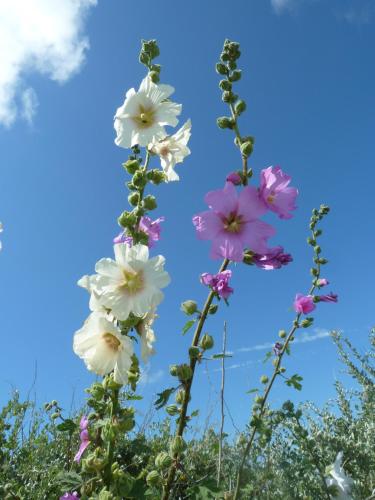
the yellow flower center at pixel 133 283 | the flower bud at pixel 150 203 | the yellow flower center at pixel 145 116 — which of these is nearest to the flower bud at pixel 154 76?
the yellow flower center at pixel 145 116

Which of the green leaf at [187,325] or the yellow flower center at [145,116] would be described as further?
the yellow flower center at [145,116]

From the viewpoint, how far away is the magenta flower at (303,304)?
3271mm

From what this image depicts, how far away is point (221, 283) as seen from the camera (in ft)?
4.62

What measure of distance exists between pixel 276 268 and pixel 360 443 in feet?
6.78

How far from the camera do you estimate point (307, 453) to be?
3072mm

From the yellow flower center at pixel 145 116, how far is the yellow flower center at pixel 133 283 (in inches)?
29.0

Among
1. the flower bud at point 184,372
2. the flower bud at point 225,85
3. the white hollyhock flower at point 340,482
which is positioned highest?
the flower bud at point 225,85

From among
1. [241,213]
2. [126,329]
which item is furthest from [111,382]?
[241,213]

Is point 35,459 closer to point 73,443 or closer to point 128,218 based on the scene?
point 73,443

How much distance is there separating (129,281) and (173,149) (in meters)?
0.75

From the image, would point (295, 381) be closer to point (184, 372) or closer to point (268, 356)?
point (268, 356)

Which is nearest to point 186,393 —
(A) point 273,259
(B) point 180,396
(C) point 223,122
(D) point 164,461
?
(B) point 180,396

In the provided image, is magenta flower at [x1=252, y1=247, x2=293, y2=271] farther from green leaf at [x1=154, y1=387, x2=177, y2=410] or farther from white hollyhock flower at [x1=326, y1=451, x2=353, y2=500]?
white hollyhock flower at [x1=326, y1=451, x2=353, y2=500]

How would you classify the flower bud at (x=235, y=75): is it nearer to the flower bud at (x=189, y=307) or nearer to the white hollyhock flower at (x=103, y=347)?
the flower bud at (x=189, y=307)
